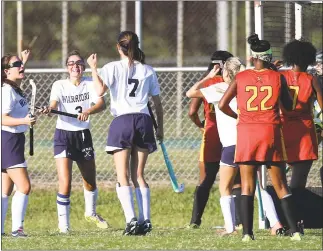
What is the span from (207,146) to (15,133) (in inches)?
80.4

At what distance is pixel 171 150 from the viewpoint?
16.8 meters

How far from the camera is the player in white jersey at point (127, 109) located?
10.7m

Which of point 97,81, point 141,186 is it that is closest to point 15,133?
point 97,81

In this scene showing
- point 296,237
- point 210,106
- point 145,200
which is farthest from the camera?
point 210,106

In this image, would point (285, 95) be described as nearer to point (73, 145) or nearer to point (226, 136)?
point (226, 136)

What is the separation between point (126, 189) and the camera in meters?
10.8

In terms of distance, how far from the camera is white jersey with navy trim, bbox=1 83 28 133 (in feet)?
36.3

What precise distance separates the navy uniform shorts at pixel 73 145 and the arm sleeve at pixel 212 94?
1.62m

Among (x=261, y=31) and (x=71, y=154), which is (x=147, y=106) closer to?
(x=71, y=154)

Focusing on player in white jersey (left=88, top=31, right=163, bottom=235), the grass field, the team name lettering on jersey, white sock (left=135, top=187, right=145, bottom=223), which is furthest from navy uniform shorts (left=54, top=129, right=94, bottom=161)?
player in white jersey (left=88, top=31, right=163, bottom=235)

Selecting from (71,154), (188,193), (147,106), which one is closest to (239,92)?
(147,106)

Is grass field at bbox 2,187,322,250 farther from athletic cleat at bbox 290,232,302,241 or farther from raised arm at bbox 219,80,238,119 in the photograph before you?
raised arm at bbox 219,80,238,119

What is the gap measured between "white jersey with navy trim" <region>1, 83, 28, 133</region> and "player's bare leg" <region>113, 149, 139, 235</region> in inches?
43.6

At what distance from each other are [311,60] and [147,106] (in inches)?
67.0
